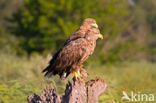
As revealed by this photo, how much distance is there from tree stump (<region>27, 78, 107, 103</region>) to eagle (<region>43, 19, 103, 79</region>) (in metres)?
0.25

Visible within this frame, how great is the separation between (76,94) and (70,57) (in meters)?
0.54

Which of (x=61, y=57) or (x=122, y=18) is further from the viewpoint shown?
(x=122, y=18)

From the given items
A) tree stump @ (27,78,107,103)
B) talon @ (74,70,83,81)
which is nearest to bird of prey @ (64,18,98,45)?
talon @ (74,70,83,81)

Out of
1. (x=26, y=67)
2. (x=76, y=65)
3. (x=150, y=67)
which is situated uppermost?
(x=150, y=67)

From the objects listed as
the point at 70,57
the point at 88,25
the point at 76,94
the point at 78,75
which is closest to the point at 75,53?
the point at 70,57

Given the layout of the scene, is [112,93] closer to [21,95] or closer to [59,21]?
[21,95]

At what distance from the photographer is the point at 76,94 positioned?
7.47 metres

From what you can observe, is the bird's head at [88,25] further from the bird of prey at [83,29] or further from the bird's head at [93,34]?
the bird's head at [93,34]

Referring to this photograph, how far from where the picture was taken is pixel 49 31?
104 ft

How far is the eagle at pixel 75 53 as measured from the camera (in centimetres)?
768

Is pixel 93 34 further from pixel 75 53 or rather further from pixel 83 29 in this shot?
pixel 75 53

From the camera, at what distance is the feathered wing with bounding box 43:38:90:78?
772 cm

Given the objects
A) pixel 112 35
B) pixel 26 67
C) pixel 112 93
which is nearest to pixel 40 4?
pixel 112 35

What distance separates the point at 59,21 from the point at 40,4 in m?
1.50
